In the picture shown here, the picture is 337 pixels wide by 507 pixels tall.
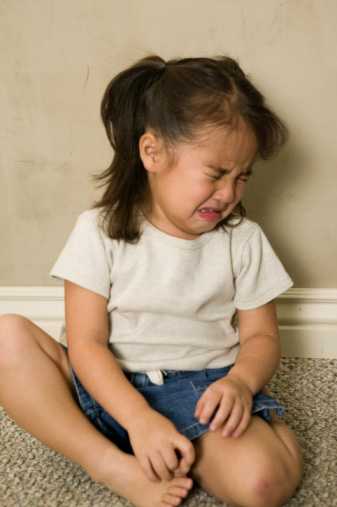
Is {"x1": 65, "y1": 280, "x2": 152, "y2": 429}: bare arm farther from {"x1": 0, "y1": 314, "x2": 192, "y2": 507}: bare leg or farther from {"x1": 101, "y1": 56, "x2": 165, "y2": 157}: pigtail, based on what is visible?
{"x1": 101, "y1": 56, "x2": 165, "y2": 157}: pigtail

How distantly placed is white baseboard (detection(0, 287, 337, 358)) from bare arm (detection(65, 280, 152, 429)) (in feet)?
1.11

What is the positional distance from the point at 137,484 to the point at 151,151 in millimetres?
429

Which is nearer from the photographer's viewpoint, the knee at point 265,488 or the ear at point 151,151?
the knee at point 265,488

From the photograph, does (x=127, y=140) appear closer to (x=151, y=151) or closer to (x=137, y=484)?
(x=151, y=151)

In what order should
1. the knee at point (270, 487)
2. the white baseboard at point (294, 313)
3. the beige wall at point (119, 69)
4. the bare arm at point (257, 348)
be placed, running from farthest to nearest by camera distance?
the white baseboard at point (294, 313), the beige wall at point (119, 69), the bare arm at point (257, 348), the knee at point (270, 487)

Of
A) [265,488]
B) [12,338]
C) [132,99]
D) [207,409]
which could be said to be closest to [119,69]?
[132,99]

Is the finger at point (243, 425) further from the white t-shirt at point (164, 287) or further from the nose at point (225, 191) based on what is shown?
the nose at point (225, 191)

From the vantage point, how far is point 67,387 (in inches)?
36.4

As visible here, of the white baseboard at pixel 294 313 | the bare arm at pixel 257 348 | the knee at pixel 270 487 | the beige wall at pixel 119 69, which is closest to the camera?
the knee at pixel 270 487

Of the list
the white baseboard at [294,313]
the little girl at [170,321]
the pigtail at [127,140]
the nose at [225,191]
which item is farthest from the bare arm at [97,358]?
the white baseboard at [294,313]

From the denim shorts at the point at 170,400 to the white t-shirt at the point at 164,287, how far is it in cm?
1

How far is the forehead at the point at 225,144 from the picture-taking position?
857mm

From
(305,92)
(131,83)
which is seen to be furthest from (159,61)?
(305,92)

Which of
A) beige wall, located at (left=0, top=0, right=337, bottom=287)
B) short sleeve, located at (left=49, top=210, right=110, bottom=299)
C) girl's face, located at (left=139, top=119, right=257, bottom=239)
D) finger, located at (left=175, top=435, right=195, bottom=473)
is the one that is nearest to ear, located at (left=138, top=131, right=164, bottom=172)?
girl's face, located at (left=139, top=119, right=257, bottom=239)
